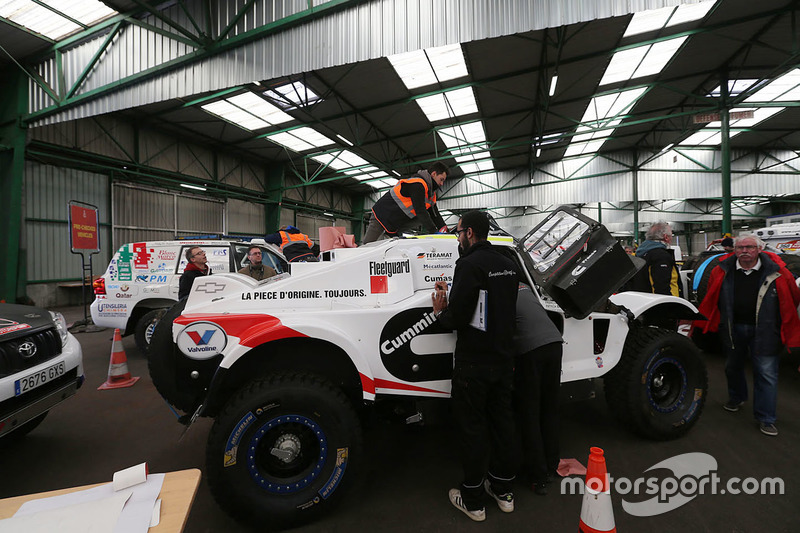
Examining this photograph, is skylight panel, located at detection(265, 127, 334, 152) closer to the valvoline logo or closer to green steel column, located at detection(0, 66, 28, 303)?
green steel column, located at detection(0, 66, 28, 303)

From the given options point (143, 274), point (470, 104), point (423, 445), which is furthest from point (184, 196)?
point (423, 445)

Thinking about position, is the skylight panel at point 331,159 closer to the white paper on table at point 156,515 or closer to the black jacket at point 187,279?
the black jacket at point 187,279

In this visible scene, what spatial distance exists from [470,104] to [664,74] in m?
6.52

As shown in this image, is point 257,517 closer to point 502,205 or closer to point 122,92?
point 122,92

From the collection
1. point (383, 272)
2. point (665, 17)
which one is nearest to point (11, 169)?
point (383, 272)

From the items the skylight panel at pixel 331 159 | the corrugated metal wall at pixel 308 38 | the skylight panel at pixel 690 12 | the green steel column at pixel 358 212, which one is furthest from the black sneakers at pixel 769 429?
the green steel column at pixel 358 212

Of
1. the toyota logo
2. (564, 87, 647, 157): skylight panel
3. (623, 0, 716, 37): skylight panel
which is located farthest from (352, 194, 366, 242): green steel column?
the toyota logo

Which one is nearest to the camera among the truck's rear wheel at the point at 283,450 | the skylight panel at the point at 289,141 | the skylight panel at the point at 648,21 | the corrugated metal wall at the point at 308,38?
the truck's rear wheel at the point at 283,450

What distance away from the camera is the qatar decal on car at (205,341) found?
91.0 inches

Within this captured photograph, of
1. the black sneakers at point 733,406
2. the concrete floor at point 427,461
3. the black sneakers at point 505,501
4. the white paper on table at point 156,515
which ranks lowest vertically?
the concrete floor at point 427,461

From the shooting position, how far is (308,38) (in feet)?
24.2

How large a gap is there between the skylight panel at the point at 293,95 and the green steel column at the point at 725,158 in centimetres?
1307

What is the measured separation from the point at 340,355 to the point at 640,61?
43.7 feet

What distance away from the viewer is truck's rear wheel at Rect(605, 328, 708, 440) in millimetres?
3057
